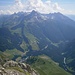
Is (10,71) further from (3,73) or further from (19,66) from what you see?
(19,66)

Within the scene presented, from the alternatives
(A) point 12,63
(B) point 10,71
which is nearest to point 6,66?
(A) point 12,63

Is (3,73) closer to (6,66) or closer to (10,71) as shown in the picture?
(10,71)

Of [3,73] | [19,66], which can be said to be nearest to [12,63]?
[19,66]

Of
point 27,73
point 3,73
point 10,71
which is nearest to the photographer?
point 3,73

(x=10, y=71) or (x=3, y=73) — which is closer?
(x=3, y=73)

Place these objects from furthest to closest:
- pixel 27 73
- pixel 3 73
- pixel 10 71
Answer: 1. pixel 27 73
2. pixel 10 71
3. pixel 3 73

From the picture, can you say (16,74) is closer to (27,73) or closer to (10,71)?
(10,71)

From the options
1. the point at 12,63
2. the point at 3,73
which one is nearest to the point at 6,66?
the point at 12,63

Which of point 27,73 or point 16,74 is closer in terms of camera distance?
point 16,74
